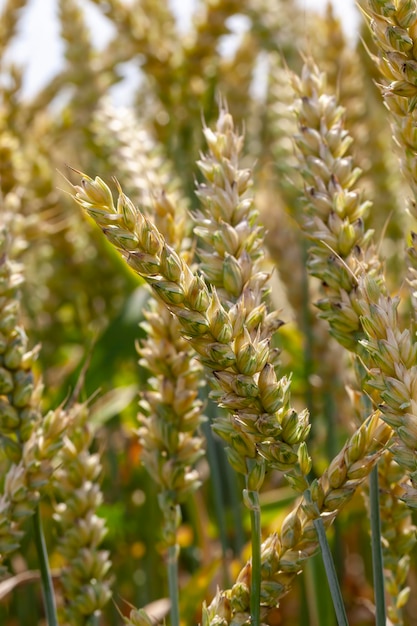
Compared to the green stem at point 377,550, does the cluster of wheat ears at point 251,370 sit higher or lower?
higher

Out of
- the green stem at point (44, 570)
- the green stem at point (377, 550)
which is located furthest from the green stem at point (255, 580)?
the green stem at point (44, 570)

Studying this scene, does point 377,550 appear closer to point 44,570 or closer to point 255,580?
point 255,580

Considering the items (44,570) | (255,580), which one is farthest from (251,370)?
(44,570)

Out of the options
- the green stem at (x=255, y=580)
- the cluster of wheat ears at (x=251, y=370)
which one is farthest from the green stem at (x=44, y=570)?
the green stem at (x=255, y=580)

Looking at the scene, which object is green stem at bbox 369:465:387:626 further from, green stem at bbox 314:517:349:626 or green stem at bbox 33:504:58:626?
green stem at bbox 33:504:58:626

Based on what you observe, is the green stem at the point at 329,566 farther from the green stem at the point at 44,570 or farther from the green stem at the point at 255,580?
the green stem at the point at 44,570

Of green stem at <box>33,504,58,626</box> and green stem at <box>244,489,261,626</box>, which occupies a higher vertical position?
green stem at <box>244,489,261,626</box>

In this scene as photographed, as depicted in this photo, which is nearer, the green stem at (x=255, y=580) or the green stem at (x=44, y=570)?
the green stem at (x=255, y=580)

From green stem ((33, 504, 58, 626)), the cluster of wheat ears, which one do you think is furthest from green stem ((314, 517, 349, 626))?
green stem ((33, 504, 58, 626))

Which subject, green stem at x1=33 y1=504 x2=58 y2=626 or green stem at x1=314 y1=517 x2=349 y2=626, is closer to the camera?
green stem at x1=314 y1=517 x2=349 y2=626

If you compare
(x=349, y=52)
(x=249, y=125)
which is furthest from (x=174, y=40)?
(x=249, y=125)

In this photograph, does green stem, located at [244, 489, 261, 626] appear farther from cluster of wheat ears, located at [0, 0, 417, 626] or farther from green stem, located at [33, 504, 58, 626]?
green stem, located at [33, 504, 58, 626]
